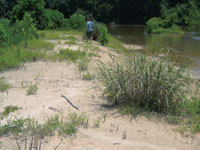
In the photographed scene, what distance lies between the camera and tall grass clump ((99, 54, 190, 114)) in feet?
16.7

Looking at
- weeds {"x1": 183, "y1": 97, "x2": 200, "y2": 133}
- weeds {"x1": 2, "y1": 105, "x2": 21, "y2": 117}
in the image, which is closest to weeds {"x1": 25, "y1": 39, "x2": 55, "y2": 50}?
weeds {"x1": 2, "y1": 105, "x2": 21, "y2": 117}

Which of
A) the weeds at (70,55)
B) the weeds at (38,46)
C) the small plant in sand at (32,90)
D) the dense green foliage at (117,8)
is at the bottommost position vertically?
the small plant in sand at (32,90)

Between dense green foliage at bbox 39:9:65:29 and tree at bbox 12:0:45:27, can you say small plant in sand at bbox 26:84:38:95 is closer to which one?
tree at bbox 12:0:45:27

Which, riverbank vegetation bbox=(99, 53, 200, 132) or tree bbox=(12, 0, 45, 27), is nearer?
riverbank vegetation bbox=(99, 53, 200, 132)

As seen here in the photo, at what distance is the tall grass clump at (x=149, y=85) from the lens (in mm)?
5102

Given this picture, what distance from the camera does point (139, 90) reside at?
5.25 m

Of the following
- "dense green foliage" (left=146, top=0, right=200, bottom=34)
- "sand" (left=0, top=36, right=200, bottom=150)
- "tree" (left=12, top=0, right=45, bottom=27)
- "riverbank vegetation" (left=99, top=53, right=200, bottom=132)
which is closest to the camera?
"sand" (left=0, top=36, right=200, bottom=150)

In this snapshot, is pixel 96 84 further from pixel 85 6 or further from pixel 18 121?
pixel 85 6

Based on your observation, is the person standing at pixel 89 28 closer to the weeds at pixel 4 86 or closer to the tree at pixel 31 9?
the tree at pixel 31 9

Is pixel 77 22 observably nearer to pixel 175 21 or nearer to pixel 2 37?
pixel 2 37

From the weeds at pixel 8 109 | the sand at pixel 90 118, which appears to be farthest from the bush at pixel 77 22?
the weeds at pixel 8 109

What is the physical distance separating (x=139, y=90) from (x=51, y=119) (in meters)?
2.00

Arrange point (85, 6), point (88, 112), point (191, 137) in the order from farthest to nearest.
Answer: point (85, 6) < point (88, 112) < point (191, 137)

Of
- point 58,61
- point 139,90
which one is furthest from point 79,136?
point 58,61
